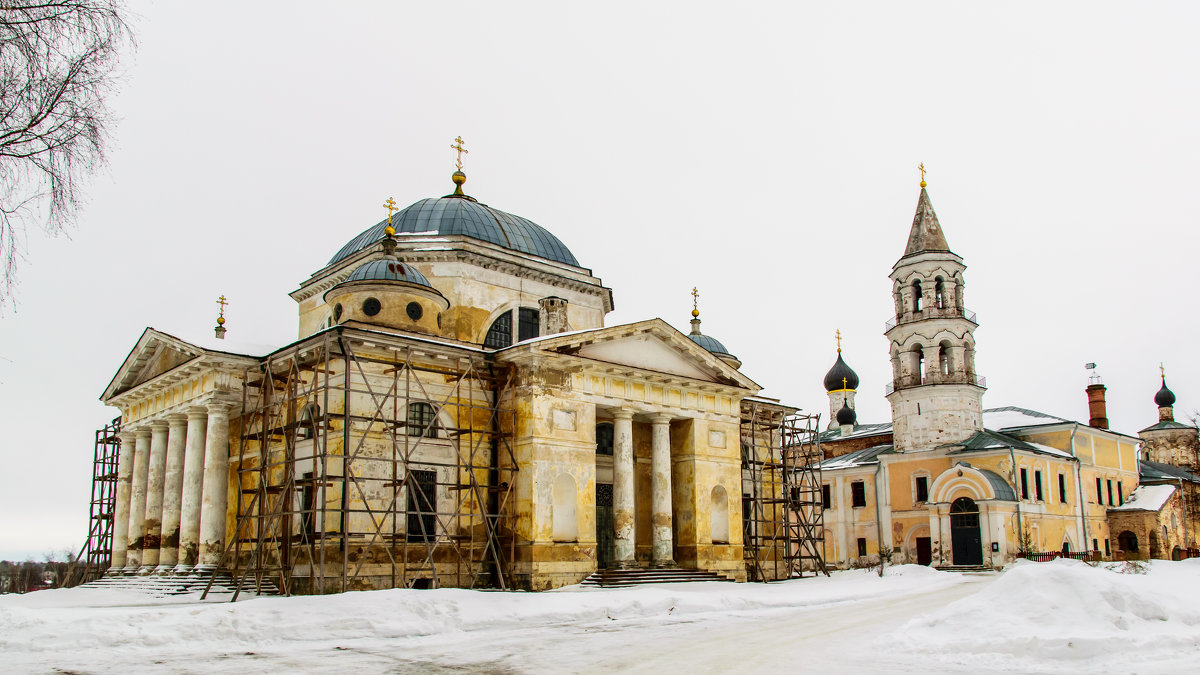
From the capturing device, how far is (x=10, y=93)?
375 inches

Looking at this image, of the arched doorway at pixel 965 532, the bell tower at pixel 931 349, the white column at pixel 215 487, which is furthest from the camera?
the bell tower at pixel 931 349

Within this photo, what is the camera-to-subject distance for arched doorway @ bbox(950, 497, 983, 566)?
123 feet

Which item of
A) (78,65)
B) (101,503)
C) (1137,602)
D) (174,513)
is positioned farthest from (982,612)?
(101,503)

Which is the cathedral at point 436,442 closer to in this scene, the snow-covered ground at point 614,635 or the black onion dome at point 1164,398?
the snow-covered ground at point 614,635

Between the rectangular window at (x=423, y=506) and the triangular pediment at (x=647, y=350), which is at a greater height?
the triangular pediment at (x=647, y=350)

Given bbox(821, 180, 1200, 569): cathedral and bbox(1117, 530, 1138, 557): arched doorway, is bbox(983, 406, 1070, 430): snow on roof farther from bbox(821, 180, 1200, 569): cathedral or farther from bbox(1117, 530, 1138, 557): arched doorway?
bbox(1117, 530, 1138, 557): arched doorway

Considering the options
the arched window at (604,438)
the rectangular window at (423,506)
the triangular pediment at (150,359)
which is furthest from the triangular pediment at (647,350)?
the triangular pediment at (150,359)

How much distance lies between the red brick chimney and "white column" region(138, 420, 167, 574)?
156 ft

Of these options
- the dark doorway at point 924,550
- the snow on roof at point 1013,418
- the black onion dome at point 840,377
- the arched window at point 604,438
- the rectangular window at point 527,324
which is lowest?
the dark doorway at point 924,550

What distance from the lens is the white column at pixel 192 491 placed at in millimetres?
23203

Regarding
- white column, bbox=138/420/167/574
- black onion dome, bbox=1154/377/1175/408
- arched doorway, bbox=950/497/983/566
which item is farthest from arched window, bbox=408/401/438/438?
black onion dome, bbox=1154/377/1175/408

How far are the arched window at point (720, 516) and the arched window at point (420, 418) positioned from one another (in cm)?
845

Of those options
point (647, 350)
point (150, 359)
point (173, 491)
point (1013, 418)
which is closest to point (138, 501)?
point (173, 491)

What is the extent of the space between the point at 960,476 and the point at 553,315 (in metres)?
Answer: 20.6
